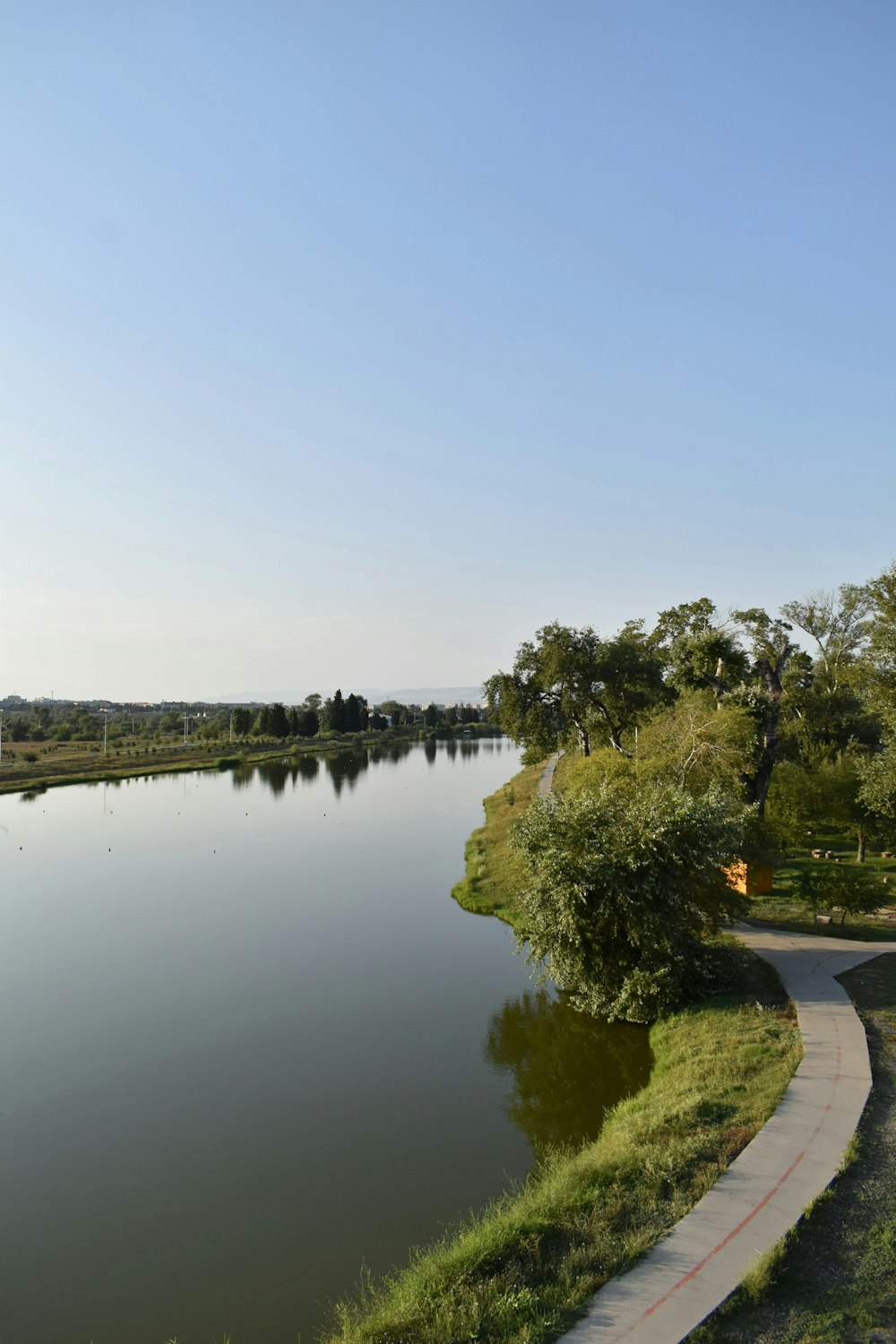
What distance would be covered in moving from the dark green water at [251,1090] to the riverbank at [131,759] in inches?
1575

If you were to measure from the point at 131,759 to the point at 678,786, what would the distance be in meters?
→ 68.9

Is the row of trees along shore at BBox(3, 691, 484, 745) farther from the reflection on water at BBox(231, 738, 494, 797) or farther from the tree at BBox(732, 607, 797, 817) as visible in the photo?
the tree at BBox(732, 607, 797, 817)

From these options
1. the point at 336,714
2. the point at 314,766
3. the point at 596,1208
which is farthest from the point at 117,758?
the point at 596,1208

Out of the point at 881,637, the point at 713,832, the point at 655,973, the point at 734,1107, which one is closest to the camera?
the point at 734,1107

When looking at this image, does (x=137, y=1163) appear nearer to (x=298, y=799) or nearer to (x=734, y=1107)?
(x=734, y=1107)

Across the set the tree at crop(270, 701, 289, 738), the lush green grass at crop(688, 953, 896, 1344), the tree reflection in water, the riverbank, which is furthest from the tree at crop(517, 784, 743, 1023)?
the tree at crop(270, 701, 289, 738)

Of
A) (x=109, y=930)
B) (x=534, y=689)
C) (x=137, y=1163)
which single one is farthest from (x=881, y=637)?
(x=109, y=930)

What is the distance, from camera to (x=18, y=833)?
141ft

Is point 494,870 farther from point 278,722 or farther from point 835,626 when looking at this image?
point 278,722

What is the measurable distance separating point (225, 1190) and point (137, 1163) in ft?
5.56

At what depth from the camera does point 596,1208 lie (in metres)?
8.91

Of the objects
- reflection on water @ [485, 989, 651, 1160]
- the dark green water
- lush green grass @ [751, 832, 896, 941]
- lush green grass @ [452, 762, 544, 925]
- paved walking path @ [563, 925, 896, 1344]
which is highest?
paved walking path @ [563, 925, 896, 1344]

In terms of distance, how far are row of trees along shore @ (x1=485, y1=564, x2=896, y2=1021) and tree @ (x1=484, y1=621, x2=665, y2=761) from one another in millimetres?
93

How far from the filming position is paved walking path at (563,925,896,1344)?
22.9 feet
